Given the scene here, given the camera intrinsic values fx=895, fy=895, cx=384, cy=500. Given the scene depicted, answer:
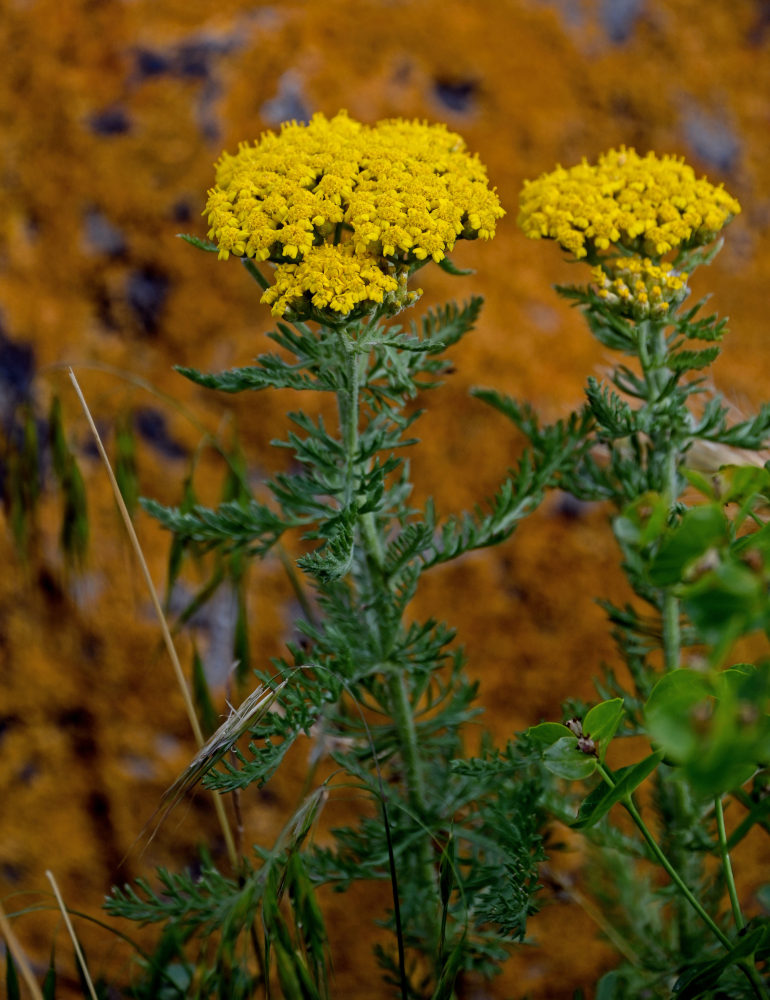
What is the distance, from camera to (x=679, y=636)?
3.83 ft

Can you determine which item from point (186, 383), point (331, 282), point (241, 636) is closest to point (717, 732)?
point (331, 282)

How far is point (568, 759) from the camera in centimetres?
68

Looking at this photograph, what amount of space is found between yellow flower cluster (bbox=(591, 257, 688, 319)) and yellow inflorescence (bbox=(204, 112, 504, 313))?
0.17 meters

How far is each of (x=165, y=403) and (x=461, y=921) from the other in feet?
3.21

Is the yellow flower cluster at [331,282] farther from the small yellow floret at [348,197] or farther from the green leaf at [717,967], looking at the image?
the green leaf at [717,967]

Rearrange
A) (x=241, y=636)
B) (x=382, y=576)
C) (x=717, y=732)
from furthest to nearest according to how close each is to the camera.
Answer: (x=241, y=636) < (x=382, y=576) < (x=717, y=732)

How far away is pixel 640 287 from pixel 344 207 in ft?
1.16

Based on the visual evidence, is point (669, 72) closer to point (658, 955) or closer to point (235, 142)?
point (235, 142)

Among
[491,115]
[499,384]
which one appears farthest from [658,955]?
[491,115]

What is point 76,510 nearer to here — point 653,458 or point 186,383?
point 186,383

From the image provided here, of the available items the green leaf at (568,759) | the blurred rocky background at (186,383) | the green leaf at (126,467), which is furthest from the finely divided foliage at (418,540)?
the blurred rocky background at (186,383)

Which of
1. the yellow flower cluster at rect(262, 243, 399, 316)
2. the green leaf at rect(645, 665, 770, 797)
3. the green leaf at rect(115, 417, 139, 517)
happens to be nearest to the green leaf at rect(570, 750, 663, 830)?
the green leaf at rect(645, 665, 770, 797)

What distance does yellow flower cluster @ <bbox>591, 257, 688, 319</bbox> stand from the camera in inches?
40.4

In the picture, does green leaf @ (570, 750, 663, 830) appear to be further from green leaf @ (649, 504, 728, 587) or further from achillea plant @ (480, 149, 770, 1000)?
green leaf @ (649, 504, 728, 587)
